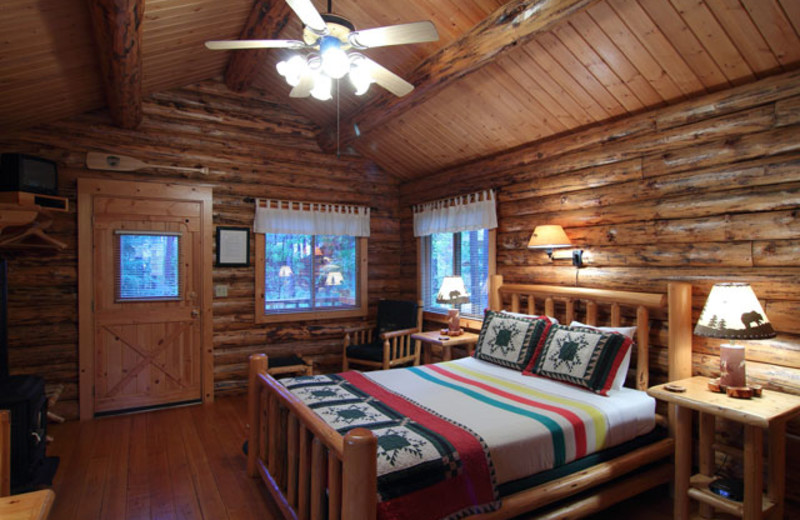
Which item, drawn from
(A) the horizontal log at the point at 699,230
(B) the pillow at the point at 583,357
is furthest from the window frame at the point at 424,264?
(B) the pillow at the point at 583,357

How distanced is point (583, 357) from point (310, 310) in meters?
3.28

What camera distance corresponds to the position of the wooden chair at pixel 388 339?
464 centimetres

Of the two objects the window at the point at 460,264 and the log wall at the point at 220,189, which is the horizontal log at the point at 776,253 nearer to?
the window at the point at 460,264

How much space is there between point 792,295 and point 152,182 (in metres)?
5.05

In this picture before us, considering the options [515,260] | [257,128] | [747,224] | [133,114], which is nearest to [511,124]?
[515,260]

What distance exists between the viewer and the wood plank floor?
2.64 metres

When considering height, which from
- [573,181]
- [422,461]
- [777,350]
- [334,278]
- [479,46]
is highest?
[479,46]

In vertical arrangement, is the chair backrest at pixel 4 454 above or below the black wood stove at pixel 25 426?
above

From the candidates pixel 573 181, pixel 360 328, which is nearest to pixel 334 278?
pixel 360 328

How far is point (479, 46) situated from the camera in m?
2.94

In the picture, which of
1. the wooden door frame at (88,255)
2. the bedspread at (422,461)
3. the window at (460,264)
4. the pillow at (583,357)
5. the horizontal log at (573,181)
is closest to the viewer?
the bedspread at (422,461)

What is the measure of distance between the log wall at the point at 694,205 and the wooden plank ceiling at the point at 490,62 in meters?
0.16

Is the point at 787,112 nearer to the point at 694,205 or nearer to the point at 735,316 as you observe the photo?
the point at 694,205

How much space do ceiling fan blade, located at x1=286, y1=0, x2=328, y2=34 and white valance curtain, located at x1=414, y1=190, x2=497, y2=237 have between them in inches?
103
